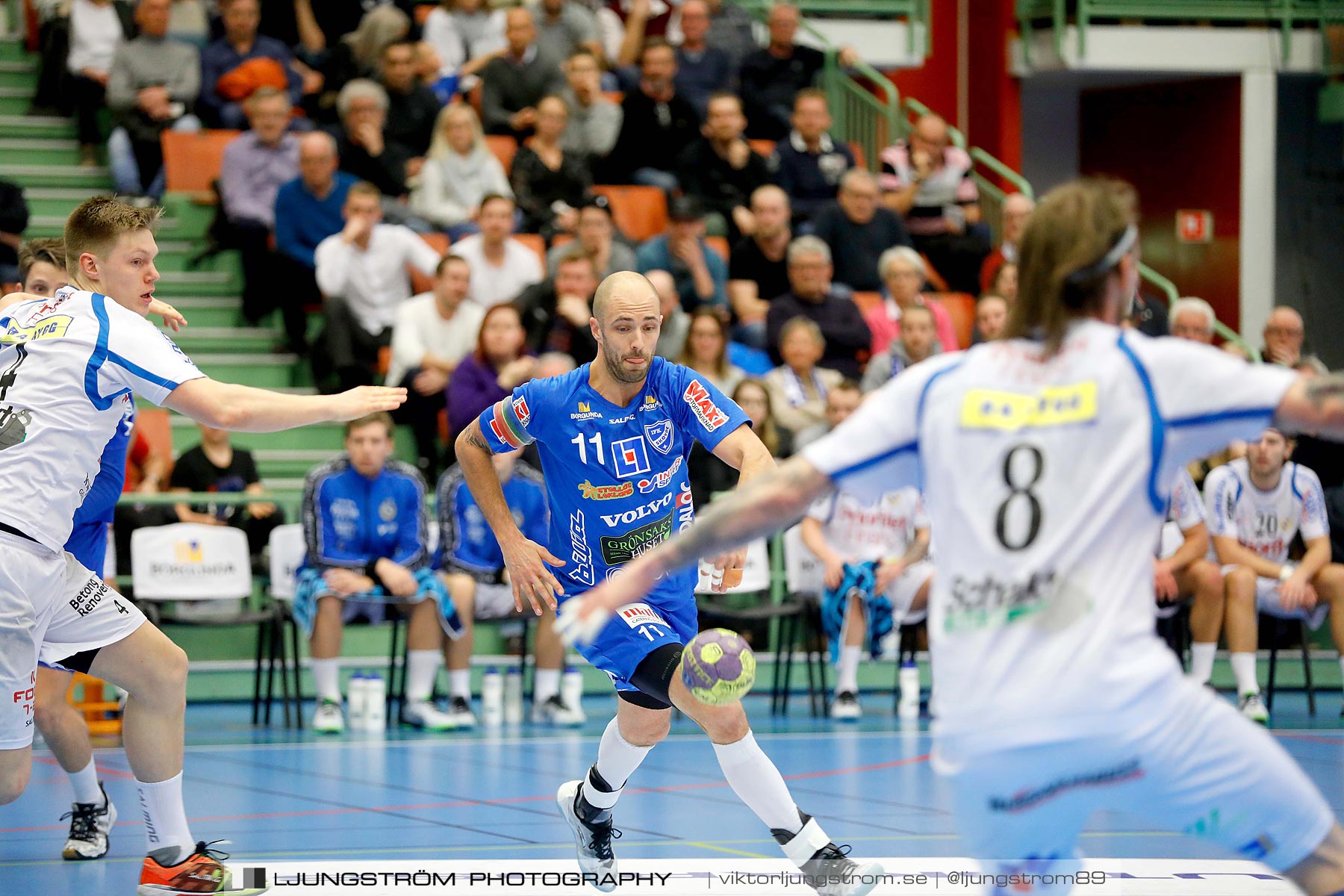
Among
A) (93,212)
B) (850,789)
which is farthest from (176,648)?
(850,789)

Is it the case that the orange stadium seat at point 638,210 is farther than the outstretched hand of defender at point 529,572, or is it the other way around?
the orange stadium seat at point 638,210

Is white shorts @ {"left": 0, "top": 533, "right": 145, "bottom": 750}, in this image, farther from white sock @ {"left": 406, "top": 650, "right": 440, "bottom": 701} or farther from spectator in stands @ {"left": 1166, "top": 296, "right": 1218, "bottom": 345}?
spectator in stands @ {"left": 1166, "top": 296, "right": 1218, "bottom": 345}

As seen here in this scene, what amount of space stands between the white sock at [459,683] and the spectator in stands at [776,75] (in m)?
7.39

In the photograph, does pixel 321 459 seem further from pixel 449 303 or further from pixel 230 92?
pixel 230 92

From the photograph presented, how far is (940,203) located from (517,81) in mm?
4119

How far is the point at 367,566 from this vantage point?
10.6m

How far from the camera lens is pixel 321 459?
12570mm

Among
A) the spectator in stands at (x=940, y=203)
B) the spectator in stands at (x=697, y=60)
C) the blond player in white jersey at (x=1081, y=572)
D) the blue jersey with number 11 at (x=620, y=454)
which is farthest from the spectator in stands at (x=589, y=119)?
the blond player in white jersey at (x=1081, y=572)

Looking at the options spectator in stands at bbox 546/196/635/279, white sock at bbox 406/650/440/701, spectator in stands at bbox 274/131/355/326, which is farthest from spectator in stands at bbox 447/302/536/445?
spectator in stands at bbox 274/131/355/326

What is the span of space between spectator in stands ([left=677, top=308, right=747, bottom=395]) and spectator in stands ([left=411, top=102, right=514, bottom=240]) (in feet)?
8.21

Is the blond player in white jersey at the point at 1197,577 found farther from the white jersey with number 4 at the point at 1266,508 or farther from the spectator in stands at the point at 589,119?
the spectator in stands at the point at 589,119

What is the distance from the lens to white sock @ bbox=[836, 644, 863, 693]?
10977mm

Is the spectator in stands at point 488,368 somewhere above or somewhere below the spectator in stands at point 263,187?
below

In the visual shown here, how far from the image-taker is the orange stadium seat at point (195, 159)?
13781 mm
